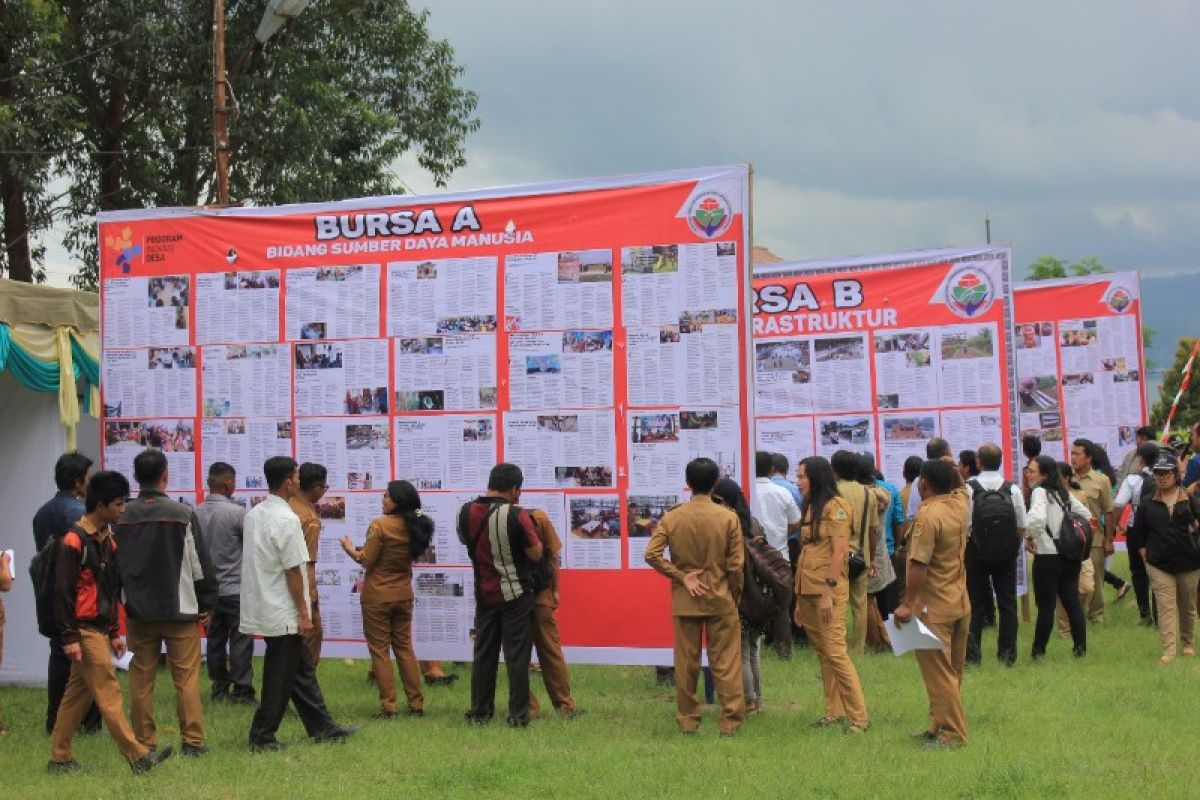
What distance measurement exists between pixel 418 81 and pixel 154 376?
38.8 feet

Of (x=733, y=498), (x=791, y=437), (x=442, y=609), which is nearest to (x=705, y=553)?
(x=733, y=498)

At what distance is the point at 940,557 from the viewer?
23.8 ft

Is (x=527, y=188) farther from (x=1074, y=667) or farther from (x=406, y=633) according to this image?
(x=1074, y=667)

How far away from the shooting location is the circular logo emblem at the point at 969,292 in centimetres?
1221

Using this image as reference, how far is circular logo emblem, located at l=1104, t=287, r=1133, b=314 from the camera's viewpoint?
49.8 feet

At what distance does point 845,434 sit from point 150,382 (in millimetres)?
6848

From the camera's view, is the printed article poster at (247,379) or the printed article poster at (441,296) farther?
the printed article poster at (247,379)

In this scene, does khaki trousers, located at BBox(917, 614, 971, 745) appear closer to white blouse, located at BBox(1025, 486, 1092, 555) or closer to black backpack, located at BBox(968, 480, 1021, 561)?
black backpack, located at BBox(968, 480, 1021, 561)

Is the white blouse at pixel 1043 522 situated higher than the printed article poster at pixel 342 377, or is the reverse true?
the printed article poster at pixel 342 377

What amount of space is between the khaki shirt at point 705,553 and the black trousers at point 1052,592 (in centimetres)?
361

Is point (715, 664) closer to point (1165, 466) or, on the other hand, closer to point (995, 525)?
point (995, 525)

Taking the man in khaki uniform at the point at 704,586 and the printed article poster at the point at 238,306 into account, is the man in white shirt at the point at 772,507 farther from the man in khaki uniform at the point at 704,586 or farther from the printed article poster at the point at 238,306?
the printed article poster at the point at 238,306

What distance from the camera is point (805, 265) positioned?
13.2 meters

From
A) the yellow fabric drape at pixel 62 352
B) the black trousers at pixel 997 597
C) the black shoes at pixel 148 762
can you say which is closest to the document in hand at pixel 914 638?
the black trousers at pixel 997 597
